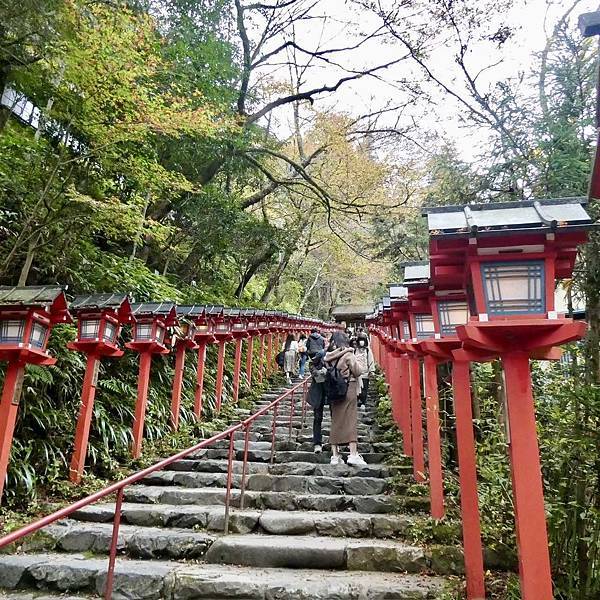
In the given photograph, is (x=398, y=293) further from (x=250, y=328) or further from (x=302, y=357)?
(x=302, y=357)

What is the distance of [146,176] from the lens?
24.1 feet

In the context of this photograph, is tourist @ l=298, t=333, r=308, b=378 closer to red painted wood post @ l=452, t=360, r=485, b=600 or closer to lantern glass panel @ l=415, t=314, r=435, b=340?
lantern glass panel @ l=415, t=314, r=435, b=340

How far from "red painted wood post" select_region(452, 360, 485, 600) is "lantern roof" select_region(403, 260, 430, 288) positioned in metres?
0.88

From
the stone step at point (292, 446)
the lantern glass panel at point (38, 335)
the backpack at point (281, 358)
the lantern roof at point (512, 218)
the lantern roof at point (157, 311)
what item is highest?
the backpack at point (281, 358)

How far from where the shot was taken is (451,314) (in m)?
4.64

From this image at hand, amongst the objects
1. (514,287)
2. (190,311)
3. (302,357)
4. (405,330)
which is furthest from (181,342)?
(302,357)

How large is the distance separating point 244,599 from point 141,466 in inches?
129

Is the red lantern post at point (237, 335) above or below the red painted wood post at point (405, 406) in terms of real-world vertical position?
above

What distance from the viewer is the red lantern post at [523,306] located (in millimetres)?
2912

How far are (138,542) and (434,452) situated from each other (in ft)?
10.0

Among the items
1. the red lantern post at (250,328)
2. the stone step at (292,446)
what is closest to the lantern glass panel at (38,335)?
the stone step at (292,446)

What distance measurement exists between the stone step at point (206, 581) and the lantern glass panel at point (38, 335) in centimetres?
Answer: 192

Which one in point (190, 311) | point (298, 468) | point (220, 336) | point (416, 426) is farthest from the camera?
point (220, 336)

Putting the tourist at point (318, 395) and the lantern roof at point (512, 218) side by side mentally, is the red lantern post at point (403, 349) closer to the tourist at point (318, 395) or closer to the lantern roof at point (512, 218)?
the tourist at point (318, 395)
